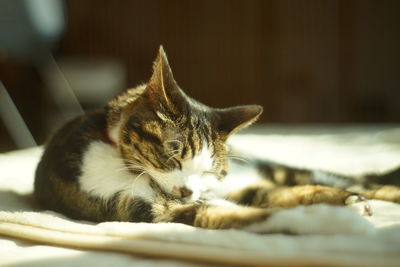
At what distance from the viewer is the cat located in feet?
2.96

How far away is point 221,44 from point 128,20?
93 centimetres

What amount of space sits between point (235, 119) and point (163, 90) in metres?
0.24

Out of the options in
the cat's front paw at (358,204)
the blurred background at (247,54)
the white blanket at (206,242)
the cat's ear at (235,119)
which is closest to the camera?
the white blanket at (206,242)

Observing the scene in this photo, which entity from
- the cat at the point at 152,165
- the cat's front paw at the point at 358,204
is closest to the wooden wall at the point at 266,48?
the cat at the point at 152,165

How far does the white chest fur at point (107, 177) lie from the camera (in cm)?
93

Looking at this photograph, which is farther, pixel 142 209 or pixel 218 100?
pixel 218 100

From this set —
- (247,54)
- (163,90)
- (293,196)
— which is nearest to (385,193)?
(293,196)

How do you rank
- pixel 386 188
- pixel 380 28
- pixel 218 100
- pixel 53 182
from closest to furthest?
pixel 53 182 < pixel 386 188 < pixel 380 28 < pixel 218 100

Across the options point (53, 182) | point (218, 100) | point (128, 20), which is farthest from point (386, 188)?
point (128, 20)

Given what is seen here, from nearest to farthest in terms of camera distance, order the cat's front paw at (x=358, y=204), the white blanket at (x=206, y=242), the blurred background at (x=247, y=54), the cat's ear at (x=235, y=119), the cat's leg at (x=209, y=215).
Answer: the white blanket at (x=206, y=242) → the cat's leg at (x=209, y=215) → the cat's front paw at (x=358, y=204) → the cat's ear at (x=235, y=119) → the blurred background at (x=247, y=54)

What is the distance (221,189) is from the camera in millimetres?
1156

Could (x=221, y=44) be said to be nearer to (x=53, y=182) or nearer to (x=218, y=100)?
(x=218, y=100)

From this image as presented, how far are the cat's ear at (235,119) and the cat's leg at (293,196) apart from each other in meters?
0.21

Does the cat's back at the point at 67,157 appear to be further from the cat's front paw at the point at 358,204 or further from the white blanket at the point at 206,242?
the cat's front paw at the point at 358,204
